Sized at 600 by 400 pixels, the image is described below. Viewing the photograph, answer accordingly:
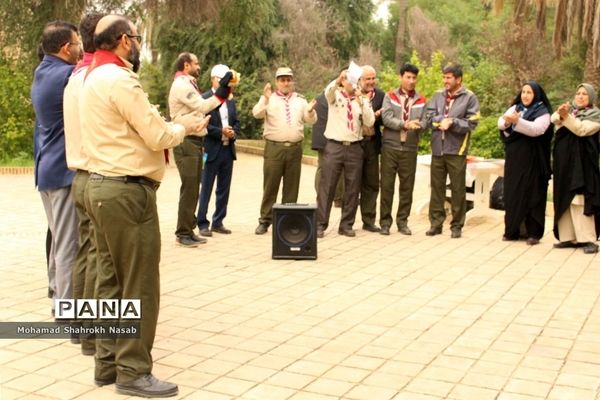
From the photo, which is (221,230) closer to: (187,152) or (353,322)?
(187,152)

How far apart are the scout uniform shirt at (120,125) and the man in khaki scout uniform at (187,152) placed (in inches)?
157

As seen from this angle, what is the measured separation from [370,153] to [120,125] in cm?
568

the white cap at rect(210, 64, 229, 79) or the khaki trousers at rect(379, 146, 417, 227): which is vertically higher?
the white cap at rect(210, 64, 229, 79)

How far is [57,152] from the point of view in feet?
17.3

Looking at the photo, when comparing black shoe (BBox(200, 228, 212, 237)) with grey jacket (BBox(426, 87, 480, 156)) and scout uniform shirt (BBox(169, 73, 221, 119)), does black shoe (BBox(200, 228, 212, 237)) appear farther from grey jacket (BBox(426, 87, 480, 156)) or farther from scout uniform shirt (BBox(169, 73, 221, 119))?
grey jacket (BBox(426, 87, 480, 156))

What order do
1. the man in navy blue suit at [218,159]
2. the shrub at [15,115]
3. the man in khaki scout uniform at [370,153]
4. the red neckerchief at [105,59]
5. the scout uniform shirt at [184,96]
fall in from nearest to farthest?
the red neckerchief at [105,59] → the scout uniform shirt at [184,96] → the man in navy blue suit at [218,159] → the man in khaki scout uniform at [370,153] → the shrub at [15,115]

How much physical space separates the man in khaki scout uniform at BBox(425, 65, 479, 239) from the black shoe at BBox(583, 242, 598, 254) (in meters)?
1.41

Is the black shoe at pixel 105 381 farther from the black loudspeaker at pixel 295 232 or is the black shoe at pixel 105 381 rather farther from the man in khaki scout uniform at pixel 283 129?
the man in khaki scout uniform at pixel 283 129

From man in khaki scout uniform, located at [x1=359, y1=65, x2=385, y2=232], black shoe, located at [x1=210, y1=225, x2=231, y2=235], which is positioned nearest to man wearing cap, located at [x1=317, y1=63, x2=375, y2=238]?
man in khaki scout uniform, located at [x1=359, y1=65, x2=385, y2=232]

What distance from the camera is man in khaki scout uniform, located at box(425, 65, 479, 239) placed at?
906cm

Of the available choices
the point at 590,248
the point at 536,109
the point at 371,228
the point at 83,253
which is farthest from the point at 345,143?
the point at 83,253

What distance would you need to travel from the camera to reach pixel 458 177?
9219mm

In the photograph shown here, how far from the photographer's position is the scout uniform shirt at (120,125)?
3992 mm

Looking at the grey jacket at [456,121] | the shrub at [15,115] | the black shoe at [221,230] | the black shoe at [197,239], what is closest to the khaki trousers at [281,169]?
the black shoe at [221,230]
